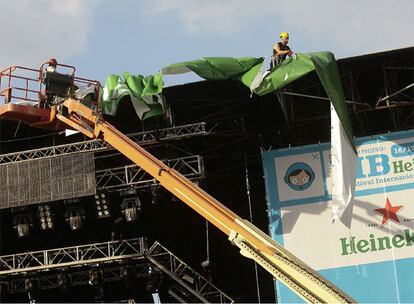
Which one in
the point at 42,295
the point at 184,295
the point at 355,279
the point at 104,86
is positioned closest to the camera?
the point at 355,279

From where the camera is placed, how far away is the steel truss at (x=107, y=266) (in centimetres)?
2209

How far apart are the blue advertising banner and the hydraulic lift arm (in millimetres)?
3677

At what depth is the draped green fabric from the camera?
794 inches

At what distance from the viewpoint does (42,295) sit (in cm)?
2492

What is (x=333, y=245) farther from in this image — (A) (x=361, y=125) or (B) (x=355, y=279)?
(A) (x=361, y=125)

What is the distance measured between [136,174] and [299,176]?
4535mm

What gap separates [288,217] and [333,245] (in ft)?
4.62

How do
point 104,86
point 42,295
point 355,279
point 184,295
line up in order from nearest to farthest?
point 355,279, point 104,86, point 184,295, point 42,295

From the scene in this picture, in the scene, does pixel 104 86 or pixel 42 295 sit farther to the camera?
pixel 42 295

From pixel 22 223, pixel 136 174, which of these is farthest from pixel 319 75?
pixel 22 223

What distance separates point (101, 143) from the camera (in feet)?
73.3

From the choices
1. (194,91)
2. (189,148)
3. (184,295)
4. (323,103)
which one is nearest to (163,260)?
(184,295)

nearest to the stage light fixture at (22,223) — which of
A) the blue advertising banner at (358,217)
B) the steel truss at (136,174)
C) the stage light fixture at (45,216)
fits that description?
the stage light fixture at (45,216)

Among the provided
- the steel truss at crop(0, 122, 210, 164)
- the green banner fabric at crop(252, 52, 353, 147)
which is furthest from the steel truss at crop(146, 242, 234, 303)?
the green banner fabric at crop(252, 52, 353, 147)
